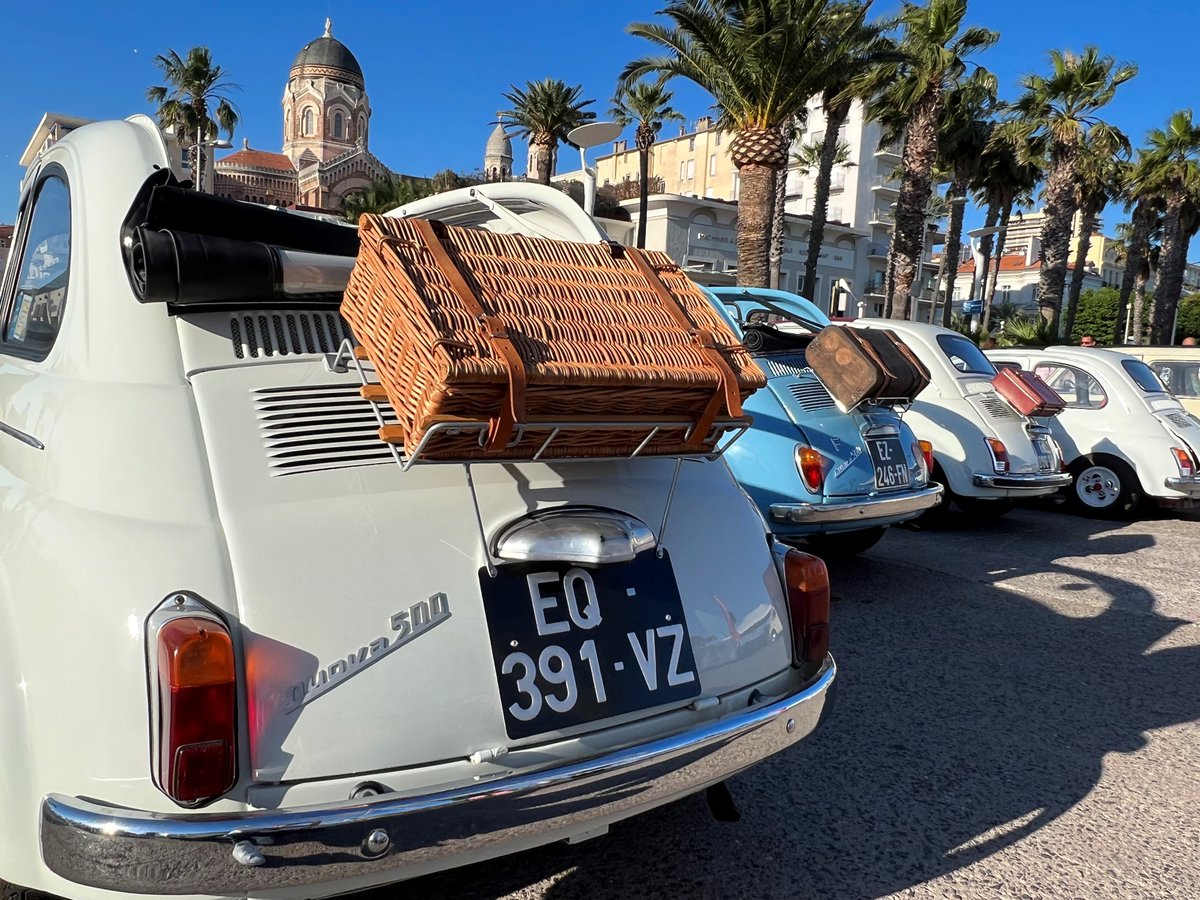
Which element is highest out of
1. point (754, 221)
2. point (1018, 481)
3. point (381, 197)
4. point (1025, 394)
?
point (381, 197)

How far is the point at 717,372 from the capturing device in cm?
200

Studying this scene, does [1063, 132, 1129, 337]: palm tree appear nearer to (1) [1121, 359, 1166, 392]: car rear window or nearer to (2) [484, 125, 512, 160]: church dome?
(1) [1121, 359, 1166, 392]: car rear window

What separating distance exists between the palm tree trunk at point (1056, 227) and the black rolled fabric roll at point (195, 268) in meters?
28.5

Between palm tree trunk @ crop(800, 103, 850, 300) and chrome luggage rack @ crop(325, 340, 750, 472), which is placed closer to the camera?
chrome luggage rack @ crop(325, 340, 750, 472)

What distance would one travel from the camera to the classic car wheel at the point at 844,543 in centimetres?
676

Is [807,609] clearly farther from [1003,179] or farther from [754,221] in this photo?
[1003,179]

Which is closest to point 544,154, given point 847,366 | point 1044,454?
point 1044,454

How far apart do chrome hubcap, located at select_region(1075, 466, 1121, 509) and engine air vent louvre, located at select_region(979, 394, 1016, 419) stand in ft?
8.03

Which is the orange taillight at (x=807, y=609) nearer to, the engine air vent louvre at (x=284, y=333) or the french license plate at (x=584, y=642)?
the french license plate at (x=584, y=642)

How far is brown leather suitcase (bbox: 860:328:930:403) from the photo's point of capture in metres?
5.58

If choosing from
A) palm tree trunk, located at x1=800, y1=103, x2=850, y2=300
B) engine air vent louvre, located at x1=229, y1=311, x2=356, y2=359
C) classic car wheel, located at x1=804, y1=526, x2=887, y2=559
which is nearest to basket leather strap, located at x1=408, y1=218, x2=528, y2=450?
engine air vent louvre, located at x1=229, y1=311, x2=356, y2=359

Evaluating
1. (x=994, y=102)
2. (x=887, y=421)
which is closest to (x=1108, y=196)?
(x=994, y=102)

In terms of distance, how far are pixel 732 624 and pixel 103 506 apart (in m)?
1.50

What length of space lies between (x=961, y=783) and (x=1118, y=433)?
7.63 m
